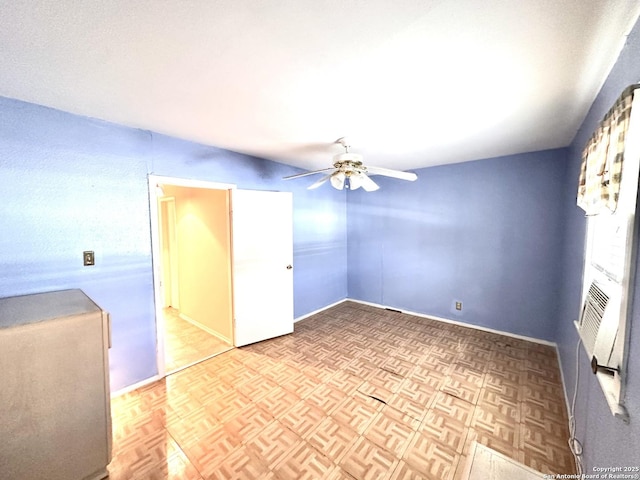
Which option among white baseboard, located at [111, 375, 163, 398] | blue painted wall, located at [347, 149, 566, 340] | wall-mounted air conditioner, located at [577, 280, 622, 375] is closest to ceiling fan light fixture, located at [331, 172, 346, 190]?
wall-mounted air conditioner, located at [577, 280, 622, 375]

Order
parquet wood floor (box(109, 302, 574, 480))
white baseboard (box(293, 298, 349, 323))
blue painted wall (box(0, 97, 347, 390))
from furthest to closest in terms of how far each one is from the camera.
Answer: white baseboard (box(293, 298, 349, 323))
blue painted wall (box(0, 97, 347, 390))
parquet wood floor (box(109, 302, 574, 480))

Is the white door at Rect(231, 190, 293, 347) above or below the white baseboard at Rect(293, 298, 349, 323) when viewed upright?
above

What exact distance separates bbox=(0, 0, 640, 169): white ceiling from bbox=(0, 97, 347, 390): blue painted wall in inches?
7.0

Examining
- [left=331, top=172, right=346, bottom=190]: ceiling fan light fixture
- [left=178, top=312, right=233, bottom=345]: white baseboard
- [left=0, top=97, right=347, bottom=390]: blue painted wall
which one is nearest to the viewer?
[left=0, top=97, right=347, bottom=390]: blue painted wall

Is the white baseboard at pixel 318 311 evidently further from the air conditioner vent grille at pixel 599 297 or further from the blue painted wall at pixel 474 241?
the air conditioner vent grille at pixel 599 297

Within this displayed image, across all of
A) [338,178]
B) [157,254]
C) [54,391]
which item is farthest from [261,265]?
[54,391]

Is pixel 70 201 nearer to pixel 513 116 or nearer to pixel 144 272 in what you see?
pixel 144 272

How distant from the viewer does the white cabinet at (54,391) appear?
44.6 inches

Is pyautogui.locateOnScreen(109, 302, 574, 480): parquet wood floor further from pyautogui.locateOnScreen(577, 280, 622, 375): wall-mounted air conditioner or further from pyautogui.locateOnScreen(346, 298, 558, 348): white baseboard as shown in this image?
pyautogui.locateOnScreen(577, 280, 622, 375): wall-mounted air conditioner

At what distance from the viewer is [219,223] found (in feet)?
9.59

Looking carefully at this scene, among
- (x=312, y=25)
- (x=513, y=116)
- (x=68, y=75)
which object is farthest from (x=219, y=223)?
(x=513, y=116)

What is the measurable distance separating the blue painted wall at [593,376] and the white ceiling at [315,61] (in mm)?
129

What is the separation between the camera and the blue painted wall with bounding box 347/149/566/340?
9.11ft

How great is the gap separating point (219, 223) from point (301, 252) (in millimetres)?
1256
